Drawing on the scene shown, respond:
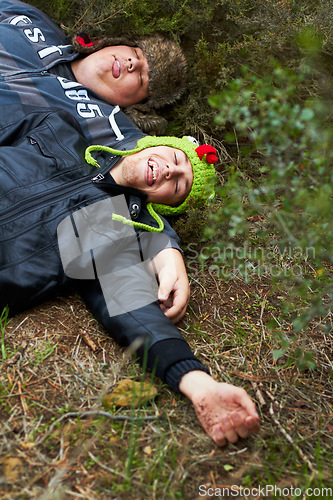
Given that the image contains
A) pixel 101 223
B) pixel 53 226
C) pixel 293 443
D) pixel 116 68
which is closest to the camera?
pixel 293 443

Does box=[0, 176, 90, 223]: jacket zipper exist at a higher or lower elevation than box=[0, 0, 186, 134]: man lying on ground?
lower

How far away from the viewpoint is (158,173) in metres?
2.63

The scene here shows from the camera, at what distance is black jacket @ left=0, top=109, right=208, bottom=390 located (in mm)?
2100

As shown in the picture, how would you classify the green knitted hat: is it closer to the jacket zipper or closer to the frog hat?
the frog hat

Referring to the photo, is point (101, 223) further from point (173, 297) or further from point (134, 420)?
point (134, 420)

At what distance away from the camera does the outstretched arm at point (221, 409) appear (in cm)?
172

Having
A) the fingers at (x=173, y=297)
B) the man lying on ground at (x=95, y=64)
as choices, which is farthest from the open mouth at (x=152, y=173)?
the man lying on ground at (x=95, y=64)

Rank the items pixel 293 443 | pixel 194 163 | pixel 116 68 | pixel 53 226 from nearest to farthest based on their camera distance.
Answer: pixel 293 443 < pixel 53 226 < pixel 194 163 < pixel 116 68

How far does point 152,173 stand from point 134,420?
145cm

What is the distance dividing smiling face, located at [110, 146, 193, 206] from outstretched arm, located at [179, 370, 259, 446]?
1261 mm

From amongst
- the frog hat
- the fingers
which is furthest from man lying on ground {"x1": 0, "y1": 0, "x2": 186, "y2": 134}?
the fingers

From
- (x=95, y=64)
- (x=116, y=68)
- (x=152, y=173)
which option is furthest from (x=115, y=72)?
(x=152, y=173)

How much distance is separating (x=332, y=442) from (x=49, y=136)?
89.4 inches

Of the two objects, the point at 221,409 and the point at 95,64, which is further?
the point at 95,64
